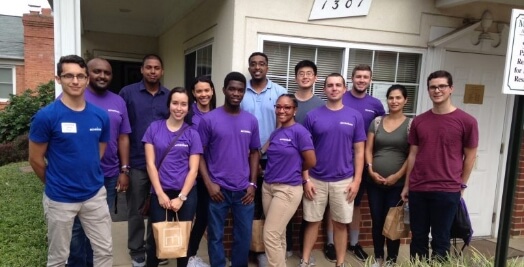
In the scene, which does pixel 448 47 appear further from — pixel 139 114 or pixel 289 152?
pixel 139 114

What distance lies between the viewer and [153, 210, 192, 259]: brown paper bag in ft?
9.94

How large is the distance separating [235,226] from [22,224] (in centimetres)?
296

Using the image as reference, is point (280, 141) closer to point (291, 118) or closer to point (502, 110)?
point (291, 118)

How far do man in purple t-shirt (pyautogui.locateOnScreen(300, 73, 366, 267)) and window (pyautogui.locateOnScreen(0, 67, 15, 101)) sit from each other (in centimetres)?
1775

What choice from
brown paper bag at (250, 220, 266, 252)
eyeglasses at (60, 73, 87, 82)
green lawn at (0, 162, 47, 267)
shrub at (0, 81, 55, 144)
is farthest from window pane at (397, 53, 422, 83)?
shrub at (0, 81, 55, 144)

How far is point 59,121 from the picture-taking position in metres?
2.63

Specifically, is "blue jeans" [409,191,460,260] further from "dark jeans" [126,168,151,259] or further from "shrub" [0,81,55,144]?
"shrub" [0,81,55,144]

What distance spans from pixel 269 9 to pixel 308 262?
102 inches

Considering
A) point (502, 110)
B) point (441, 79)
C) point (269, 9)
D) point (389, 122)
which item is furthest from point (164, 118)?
point (502, 110)

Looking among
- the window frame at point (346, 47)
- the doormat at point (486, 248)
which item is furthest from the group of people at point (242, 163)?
the doormat at point (486, 248)

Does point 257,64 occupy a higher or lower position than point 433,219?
higher

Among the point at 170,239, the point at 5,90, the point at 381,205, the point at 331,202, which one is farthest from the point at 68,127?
the point at 5,90

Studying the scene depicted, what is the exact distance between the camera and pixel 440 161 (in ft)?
10.7

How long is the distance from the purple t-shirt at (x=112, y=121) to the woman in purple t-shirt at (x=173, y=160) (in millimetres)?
283
